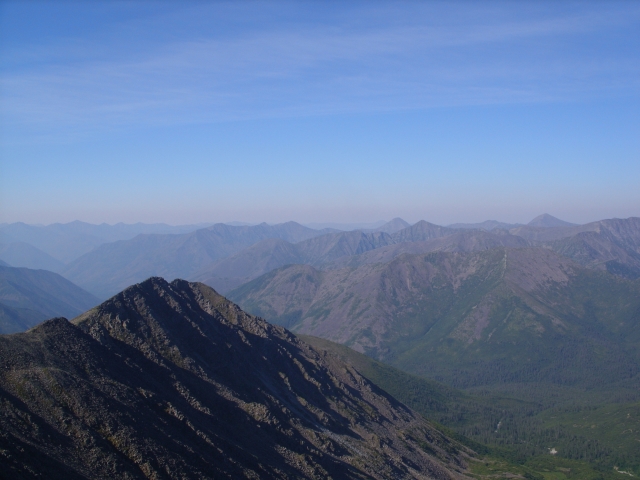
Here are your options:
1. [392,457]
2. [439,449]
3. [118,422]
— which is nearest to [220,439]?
[118,422]

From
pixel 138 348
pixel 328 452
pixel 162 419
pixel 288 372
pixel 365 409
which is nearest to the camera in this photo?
pixel 162 419

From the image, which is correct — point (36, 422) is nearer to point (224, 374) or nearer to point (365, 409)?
point (224, 374)

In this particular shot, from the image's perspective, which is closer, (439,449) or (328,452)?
(328,452)

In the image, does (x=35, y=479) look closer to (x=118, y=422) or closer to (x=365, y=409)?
(x=118, y=422)

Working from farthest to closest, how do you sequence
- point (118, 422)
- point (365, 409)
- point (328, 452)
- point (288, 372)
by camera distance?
point (365, 409) → point (288, 372) → point (328, 452) → point (118, 422)

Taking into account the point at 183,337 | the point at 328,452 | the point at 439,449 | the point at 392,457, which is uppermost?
the point at 183,337

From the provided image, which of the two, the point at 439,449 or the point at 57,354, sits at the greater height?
the point at 57,354

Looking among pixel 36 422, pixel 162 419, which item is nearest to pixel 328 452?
pixel 162 419
